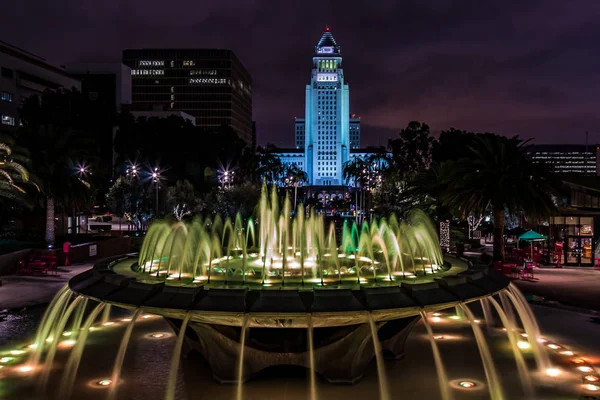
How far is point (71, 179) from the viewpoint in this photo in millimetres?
33656

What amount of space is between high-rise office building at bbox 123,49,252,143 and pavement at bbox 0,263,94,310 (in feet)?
446

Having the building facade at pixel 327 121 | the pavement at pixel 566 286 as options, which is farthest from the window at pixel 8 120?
the building facade at pixel 327 121

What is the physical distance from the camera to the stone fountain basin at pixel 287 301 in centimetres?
889

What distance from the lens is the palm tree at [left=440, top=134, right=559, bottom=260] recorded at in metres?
26.6

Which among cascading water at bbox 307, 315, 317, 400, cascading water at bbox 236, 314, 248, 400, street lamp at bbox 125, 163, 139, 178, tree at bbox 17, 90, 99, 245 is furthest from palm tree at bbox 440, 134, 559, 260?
street lamp at bbox 125, 163, 139, 178

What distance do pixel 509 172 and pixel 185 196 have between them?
31.3 meters

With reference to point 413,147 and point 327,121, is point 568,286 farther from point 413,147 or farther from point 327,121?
A: point 327,121

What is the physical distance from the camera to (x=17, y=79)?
221 feet

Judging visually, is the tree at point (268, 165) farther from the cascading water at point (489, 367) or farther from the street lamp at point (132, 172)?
the cascading water at point (489, 367)

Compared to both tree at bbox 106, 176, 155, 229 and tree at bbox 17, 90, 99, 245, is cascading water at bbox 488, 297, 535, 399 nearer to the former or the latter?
tree at bbox 17, 90, 99, 245

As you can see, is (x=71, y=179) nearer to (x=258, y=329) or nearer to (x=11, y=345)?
(x=11, y=345)

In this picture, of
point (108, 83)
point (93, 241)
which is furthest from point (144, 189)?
point (108, 83)

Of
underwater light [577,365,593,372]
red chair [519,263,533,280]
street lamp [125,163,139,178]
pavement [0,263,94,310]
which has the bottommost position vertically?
pavement [0,263,94,310]

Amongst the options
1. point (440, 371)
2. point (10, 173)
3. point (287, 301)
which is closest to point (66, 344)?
point (287, 301)
